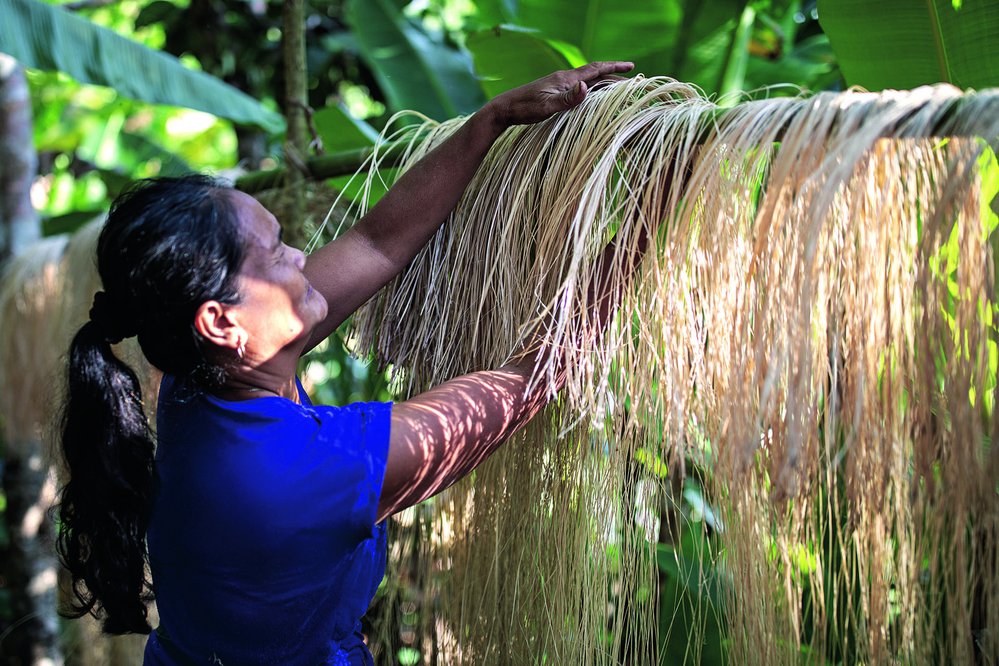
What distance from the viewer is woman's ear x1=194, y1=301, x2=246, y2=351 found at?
0.88m

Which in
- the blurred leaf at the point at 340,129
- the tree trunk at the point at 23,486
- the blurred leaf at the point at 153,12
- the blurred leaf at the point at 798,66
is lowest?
the tree trunk at the point at 23,486

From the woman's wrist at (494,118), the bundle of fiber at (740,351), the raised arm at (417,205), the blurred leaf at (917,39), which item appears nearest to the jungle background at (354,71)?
the blurred leaf at (917,39)

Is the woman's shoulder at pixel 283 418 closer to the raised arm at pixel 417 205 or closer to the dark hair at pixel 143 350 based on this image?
the dark hair at pixel 143 350

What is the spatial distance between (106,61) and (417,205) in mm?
1459

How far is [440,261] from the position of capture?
120cm

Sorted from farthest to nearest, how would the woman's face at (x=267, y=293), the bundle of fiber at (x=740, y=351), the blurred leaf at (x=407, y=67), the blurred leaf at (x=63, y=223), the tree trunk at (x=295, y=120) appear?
1. the blurred leaf at (x=63, y=223)
2. the blurred leaf at (x=407, y=67)
3. the tree trunk at (x=295, y=120)
4. the woman's face at (x=267, y=293)
5. the bundle of fiber at (x=740, y=351)

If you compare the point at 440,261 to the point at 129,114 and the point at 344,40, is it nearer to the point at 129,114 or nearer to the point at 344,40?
the point at 344,40

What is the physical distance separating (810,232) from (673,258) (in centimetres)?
18

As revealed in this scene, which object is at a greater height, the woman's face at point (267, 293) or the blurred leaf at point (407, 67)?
the blurred leaf at point (407, 67)

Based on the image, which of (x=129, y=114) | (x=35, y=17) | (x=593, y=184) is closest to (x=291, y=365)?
(x=593, y=184)

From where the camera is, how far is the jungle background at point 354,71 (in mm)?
1398

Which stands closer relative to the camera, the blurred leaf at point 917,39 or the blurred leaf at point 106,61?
the blurred leaf at point 917,39

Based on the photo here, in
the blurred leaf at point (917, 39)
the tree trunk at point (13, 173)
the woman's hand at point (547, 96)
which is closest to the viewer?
the woman's hand at point (547, 96)

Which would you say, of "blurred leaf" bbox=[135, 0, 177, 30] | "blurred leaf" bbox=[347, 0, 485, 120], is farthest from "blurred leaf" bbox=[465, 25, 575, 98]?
"blurred leaf" bbox=[135, 0, 177, 30]
